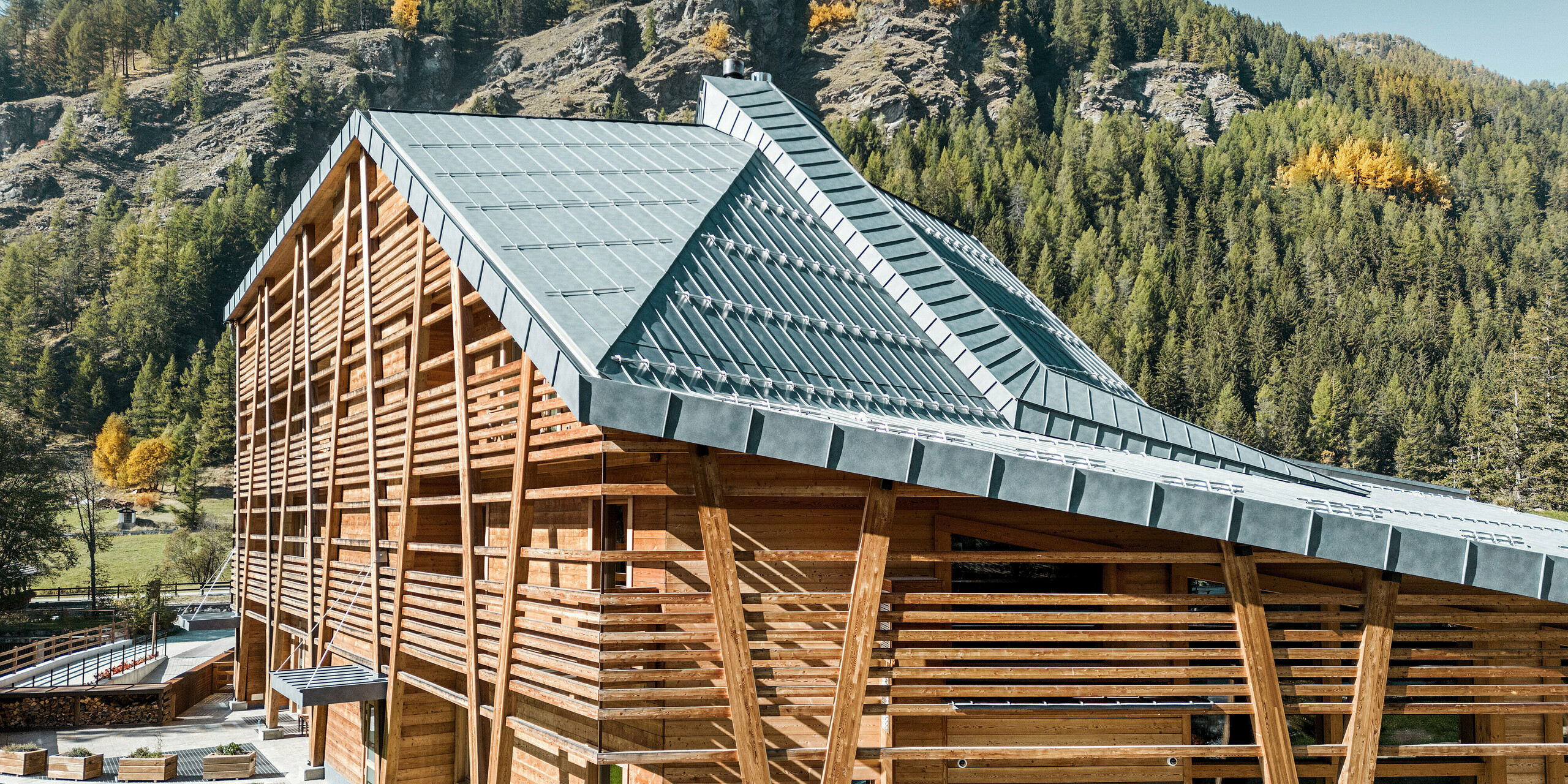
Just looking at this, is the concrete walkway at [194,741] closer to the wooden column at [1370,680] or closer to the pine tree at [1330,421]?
the wooden column at [1370,680]

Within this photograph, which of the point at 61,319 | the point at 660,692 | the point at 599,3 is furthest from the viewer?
the point at 599,3

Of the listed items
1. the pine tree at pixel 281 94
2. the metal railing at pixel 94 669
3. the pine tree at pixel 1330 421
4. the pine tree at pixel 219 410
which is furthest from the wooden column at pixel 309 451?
the pine tree at pixel 281 94

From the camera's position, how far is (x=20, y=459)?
141ft

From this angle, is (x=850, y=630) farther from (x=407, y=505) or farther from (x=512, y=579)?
(x=407, y=505)

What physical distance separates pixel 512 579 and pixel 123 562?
217 ft

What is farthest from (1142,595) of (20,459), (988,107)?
(988,107)

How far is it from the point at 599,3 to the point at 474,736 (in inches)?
6381

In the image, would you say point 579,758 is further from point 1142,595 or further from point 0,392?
point 0,392

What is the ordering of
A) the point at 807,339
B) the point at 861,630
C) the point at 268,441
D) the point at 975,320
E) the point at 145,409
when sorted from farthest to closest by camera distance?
the point at 145,409
the point at 268,441
the point at 975,320
the point at 807,339
the point at 861,630

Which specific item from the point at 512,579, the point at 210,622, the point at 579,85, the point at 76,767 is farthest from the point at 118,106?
the point at 512,579

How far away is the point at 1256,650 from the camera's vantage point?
28.2ft

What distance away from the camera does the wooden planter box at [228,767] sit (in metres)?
18.3

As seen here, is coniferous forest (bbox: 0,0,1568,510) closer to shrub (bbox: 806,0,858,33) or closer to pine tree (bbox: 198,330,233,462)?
pine tree (bbox: 198,330,233,462)

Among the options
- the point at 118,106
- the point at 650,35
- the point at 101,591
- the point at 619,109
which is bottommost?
the point at 101,591
